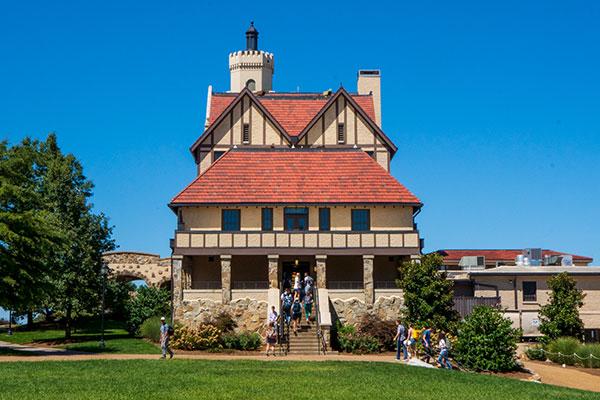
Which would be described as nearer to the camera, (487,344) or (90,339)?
(487,344)

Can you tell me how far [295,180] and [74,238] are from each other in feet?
41.3

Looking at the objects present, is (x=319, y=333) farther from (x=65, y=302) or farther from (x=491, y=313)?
(x=65, y=302)

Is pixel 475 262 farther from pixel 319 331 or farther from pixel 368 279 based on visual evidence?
pixel 319 331

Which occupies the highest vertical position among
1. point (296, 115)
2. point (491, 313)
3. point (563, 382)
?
point (296, 115)

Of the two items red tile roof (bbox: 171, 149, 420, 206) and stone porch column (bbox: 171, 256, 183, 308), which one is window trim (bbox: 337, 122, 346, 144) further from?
stone porch column (bbox: 171, 256, 183, 308)

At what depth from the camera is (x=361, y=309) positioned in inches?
1779

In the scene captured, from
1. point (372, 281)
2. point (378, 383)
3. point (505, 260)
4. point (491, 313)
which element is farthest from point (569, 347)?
point (505, 260)

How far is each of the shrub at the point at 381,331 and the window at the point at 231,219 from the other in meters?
8.98

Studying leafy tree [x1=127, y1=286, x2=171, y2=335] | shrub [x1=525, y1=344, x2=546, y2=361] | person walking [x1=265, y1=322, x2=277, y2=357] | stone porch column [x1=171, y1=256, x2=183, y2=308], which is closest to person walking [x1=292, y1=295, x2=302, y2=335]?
person walking [x1=265, y1=322, x2=277, y2=357]

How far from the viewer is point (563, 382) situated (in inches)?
1344

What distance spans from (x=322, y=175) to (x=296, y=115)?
28.3 feet

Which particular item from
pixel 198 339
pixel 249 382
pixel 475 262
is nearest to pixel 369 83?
pixel 475 262

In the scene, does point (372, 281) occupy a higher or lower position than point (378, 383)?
higher

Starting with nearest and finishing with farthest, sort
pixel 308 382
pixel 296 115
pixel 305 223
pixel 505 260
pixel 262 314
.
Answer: pixel 308 382 → pixel 262 314 → pixel 305 223 → pixel 296 115 → pixel 505 260
